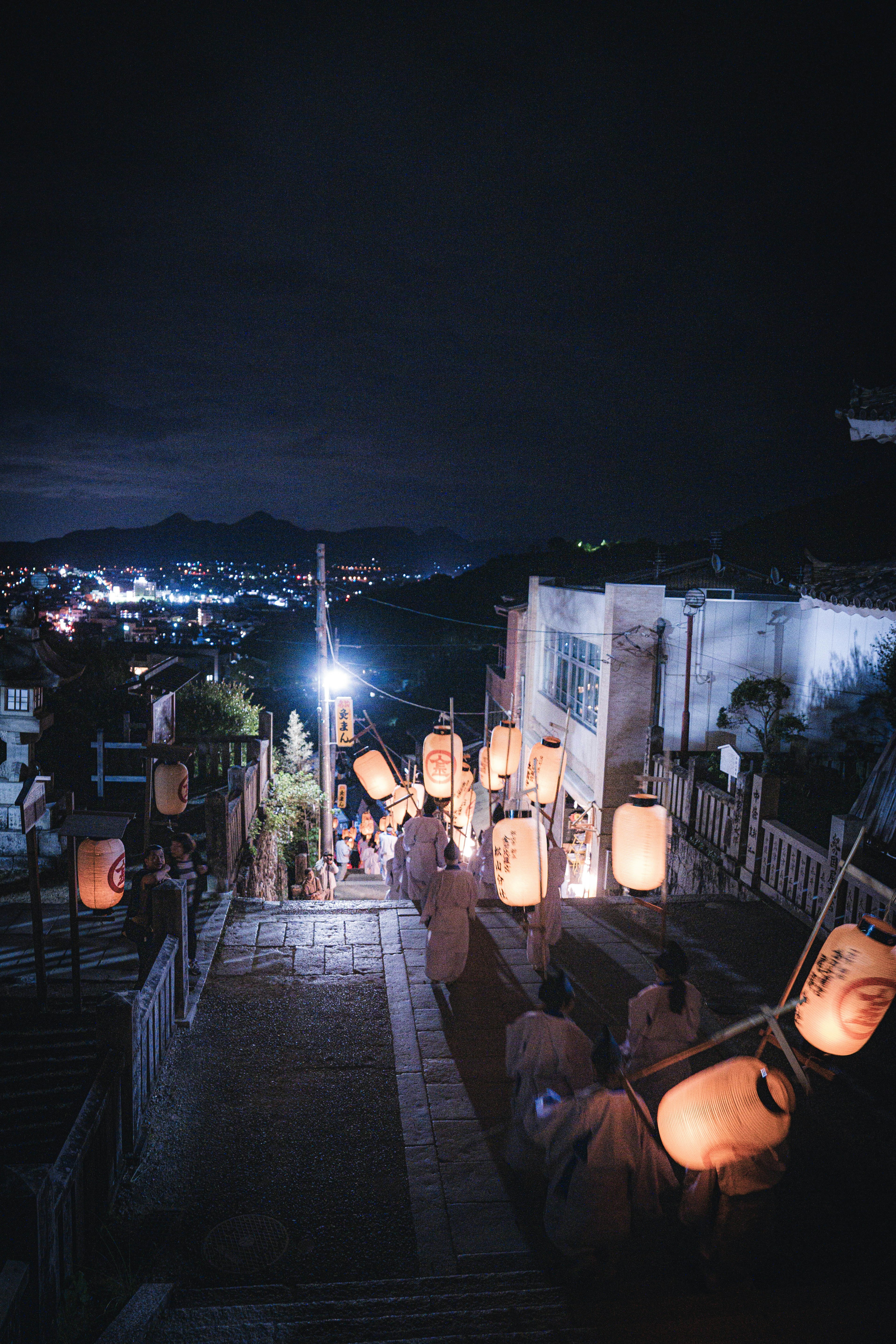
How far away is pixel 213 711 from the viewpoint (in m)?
20.4

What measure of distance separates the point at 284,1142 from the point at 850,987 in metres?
4.39

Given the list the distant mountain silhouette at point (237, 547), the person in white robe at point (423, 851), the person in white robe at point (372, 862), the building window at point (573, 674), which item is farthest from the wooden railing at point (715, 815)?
the distant mountain silhouette at point (237, 547)

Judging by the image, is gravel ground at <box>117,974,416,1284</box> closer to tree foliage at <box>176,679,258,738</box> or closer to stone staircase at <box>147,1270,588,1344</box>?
stone staircase at <box>147,1270,588,1344</box>

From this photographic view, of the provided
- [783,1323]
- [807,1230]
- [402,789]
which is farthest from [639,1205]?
[402,789]

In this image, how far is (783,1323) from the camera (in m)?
4.13

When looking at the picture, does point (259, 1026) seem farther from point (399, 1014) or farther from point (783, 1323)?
point (783, 1323)

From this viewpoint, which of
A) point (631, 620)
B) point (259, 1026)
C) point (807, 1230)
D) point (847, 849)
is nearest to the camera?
point (807, 1230)

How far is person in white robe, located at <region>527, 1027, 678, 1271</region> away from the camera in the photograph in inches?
176

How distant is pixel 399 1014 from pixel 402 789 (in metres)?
6.24

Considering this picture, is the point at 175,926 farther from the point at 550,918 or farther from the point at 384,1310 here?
the point at 550,918

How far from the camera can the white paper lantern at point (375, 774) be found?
1208 cm

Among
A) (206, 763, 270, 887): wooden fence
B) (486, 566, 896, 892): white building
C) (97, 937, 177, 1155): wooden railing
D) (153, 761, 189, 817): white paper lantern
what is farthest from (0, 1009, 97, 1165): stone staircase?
(486, 566, 896, 892): white building

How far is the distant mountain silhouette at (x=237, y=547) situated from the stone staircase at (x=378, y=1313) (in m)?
105

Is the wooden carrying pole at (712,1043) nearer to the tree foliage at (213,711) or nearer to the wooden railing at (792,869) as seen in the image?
the wooden railing at (792,869)
